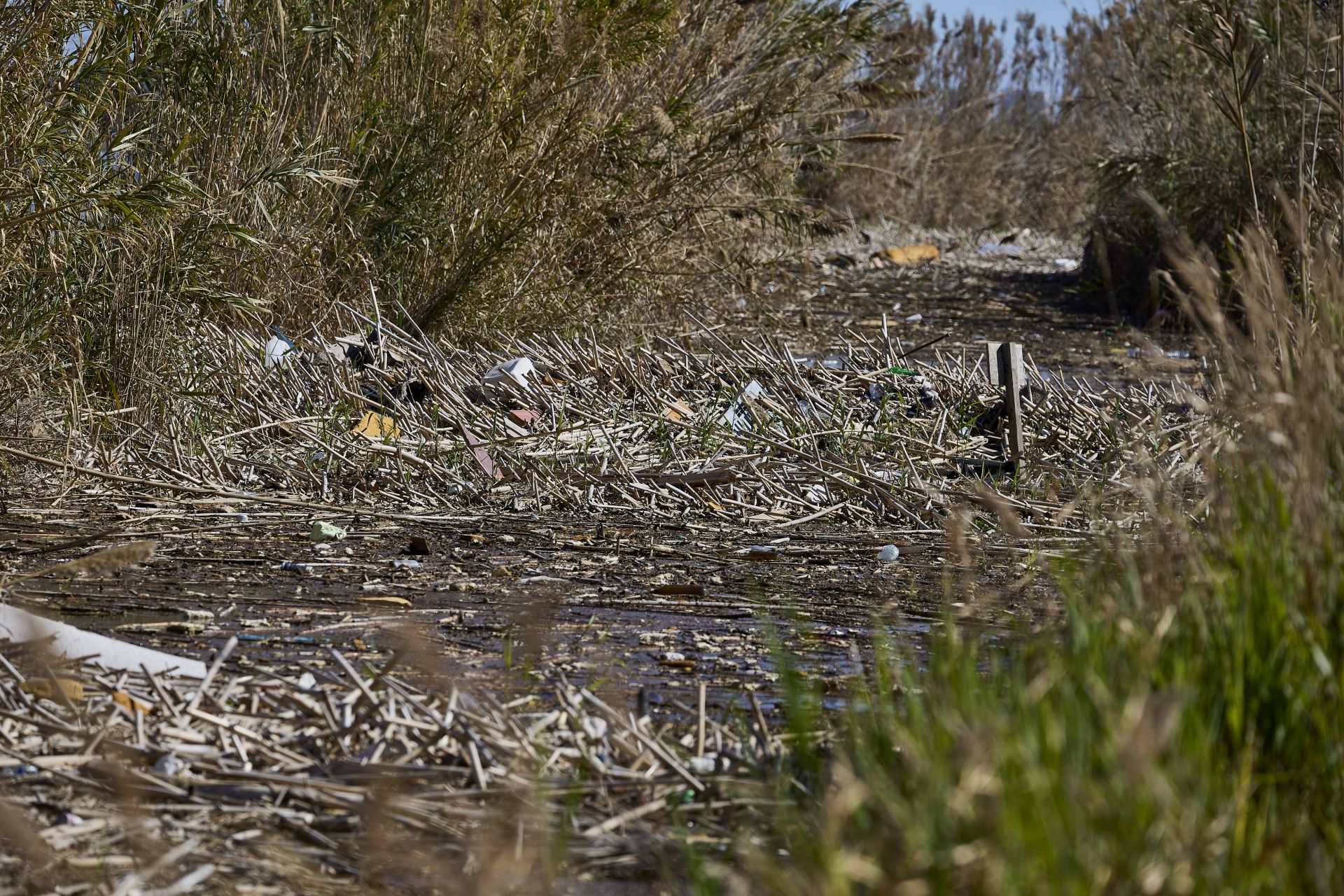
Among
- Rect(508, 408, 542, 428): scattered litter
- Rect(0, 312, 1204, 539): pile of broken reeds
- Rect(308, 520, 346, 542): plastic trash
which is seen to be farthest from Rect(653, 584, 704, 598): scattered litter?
Rect(508, 408, 542, 428): scattered litter

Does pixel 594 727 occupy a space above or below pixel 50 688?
below

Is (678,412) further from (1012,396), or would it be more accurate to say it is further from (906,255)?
(906,255)

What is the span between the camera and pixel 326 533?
3949 mm

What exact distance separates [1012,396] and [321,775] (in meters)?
3.40

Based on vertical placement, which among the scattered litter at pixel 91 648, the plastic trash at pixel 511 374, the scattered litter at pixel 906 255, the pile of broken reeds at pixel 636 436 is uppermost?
the scattered litter at pixel 906 255

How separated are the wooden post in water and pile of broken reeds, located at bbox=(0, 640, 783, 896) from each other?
2.73 meters

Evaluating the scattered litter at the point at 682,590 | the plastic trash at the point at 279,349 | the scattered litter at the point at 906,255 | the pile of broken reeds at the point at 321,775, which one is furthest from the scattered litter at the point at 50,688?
the scattered litter at the point at 906,255

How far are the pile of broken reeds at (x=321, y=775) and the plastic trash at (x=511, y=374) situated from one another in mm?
2953

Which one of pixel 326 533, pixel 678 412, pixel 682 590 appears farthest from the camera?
pixel 678 412

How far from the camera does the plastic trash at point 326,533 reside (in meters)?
3.95

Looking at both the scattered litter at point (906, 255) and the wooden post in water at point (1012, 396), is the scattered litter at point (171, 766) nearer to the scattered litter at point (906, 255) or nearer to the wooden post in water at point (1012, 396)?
the wooden post in water at point (1012, 396)

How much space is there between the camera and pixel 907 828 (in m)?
1.26

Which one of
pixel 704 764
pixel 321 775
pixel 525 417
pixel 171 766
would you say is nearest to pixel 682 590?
pixel 704 764

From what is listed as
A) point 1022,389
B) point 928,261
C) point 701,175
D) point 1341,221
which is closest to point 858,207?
point 928,261
